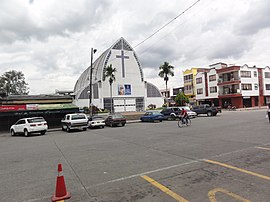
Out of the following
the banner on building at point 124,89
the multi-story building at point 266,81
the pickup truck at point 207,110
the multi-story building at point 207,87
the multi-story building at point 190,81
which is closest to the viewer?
the pickup truck at point 207,110

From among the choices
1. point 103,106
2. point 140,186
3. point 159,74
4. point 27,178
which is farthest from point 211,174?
point 103,106

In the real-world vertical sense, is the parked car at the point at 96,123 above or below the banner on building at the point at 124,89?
below

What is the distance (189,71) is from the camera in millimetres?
78438

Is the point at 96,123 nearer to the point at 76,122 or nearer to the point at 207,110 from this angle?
the point at 76,122

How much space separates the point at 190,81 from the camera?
257 ft

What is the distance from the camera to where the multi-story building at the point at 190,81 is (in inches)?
3002

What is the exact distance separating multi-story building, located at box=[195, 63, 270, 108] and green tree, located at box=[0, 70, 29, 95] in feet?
175

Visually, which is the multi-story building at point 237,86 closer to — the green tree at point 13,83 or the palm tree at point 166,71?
the palm tree at point 166,71

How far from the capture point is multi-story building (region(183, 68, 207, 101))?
76250 mm

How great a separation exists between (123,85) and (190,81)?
28.1m

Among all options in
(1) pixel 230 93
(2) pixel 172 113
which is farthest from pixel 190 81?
(2) pixel 172 113

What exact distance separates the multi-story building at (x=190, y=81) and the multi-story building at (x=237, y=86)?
825 centimetres

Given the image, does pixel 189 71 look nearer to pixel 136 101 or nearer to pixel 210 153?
pixel 136 101

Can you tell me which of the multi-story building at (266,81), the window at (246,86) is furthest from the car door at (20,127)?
the multi-story building at (266,81)
